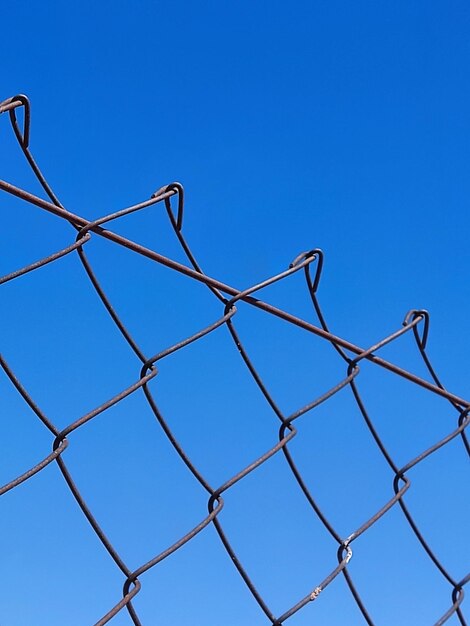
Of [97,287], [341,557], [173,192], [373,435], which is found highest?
[173,192]

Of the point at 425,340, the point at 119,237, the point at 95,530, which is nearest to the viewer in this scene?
the point at 95,530

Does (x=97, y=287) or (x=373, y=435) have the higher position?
(x=97, y=287)

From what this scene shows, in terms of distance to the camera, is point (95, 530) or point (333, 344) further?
point (333, 344)

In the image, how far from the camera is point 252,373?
1.12 metres

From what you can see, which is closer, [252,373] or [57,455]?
[57,455]

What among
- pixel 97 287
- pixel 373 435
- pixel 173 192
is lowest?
pixel 373 435

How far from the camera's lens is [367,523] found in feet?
4.02

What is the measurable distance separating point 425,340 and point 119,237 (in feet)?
2.32

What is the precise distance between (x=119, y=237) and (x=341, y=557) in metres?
0.61

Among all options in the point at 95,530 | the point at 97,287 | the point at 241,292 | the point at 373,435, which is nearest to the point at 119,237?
the point at 97,287

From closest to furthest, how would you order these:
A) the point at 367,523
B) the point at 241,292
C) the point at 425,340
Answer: the point at 241,292, the point at 367,523, the point at 425,340

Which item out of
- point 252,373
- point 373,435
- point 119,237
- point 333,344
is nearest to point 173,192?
point 119,237

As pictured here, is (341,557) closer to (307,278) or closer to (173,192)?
(307,278)

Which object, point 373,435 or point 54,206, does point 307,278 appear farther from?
point 54,206
